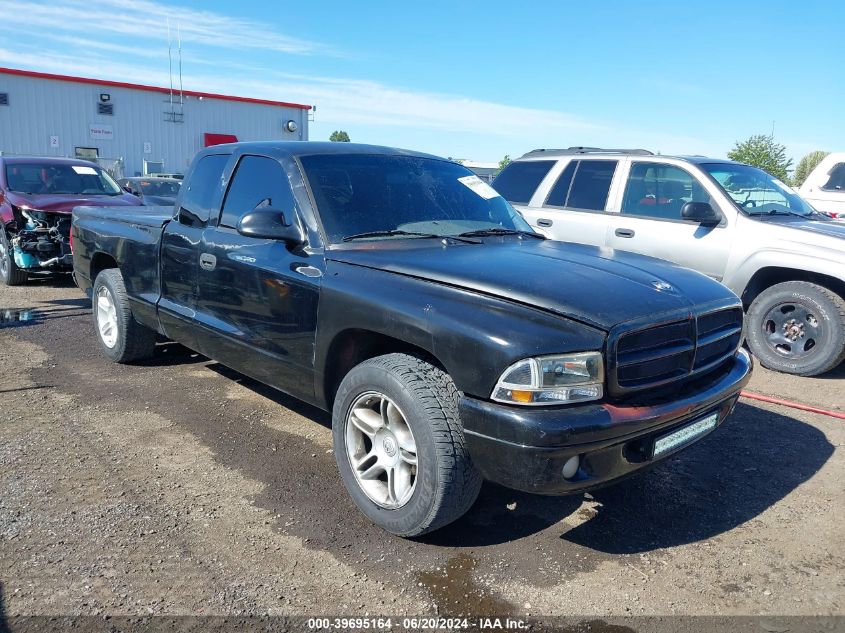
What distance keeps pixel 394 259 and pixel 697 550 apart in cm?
195

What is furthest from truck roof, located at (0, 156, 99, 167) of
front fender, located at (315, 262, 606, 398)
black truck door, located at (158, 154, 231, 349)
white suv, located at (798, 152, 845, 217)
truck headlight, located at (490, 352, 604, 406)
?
white suv, located at (798, 152, 845, 217)

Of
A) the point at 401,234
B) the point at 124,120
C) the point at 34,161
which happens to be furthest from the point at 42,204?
the point at 124,120

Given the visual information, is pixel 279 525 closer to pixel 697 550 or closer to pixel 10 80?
pixel 697 550

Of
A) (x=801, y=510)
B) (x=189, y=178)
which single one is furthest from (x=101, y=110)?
(x=801, y=510)

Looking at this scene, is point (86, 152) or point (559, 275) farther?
point (86, 152)

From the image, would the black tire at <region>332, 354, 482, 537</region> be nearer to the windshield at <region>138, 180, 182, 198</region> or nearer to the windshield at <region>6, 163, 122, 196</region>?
the windshield at <region>6, 163, 122, 196</region>

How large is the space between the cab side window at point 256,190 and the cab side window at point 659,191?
408 centimetres

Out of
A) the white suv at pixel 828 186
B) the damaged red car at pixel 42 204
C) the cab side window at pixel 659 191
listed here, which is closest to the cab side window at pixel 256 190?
the cab side window at pixel 659 191

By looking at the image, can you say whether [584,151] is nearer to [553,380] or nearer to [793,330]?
[793,330]

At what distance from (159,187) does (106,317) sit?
10167 millimetres

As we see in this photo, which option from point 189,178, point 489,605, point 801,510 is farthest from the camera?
point 189,178

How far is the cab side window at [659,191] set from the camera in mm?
6586

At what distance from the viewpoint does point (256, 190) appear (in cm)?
409

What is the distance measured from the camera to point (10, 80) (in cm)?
2541
